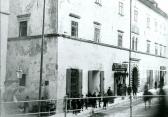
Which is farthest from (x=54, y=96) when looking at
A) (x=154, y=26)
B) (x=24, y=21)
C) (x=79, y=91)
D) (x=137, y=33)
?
(x=154, y=26)

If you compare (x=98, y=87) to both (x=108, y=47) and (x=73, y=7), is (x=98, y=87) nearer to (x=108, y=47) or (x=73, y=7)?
(x=108, y=47)

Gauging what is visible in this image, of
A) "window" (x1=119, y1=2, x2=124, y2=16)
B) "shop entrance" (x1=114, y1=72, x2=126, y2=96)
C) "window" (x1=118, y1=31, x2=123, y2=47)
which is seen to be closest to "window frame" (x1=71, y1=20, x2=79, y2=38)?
"shop entrance" (x1=114, y1=72, x2=126, y2=96)

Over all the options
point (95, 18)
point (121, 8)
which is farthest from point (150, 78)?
point (95, 18)

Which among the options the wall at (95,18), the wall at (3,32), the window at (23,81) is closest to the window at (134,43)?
the wall at (95,18)

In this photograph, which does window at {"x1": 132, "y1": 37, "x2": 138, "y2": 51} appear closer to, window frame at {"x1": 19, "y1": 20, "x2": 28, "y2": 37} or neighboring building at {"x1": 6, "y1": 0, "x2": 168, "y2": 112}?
neighboring building at {"x1": 6, "y1": 0, "x2": 168, "y2": 112}

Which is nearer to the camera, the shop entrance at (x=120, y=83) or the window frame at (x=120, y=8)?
the shop entrance at (x=120, y=83)

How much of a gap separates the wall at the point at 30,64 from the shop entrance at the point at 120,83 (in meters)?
4.32

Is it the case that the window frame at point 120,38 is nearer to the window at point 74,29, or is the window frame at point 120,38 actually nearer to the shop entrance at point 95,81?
the shop entrance at point 95,81

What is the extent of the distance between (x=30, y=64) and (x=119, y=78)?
17.0 ft

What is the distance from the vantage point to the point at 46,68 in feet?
50.2

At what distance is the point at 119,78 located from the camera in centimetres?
1831

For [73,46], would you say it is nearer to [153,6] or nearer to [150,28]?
[150,28]

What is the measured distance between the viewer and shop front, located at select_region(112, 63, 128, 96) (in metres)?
18.0

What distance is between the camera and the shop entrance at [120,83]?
1814 cm
